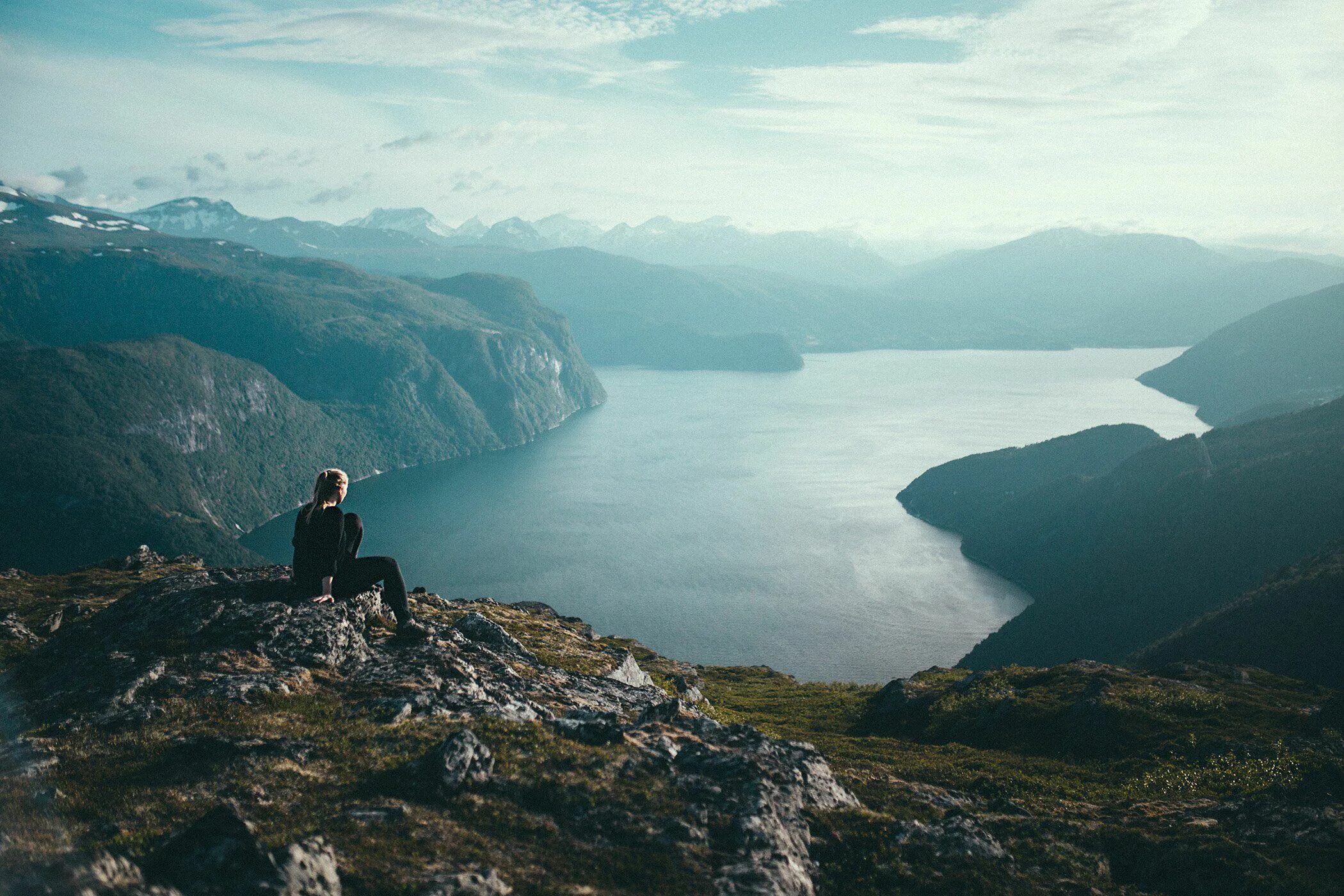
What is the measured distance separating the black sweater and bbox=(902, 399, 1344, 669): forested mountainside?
450 ft

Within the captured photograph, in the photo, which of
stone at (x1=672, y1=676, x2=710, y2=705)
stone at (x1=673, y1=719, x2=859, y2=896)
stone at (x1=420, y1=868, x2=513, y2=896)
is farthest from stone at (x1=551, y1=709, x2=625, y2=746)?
stone at (x1=672, y1=676, x2=710, y2=705)

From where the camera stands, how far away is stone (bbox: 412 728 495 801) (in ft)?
62.4

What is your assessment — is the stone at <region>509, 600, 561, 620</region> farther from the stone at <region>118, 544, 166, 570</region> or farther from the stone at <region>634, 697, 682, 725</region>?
the stone at <region>634, 697, 682, 725</region>

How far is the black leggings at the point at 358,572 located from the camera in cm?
2469

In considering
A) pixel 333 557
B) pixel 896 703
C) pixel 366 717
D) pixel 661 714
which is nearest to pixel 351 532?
pixel 333 557

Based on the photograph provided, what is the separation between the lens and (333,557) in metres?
24.5

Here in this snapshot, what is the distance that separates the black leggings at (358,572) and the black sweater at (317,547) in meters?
0.28

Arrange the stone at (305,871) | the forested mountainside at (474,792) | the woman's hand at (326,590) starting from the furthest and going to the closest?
the woman's hand at (326,590) → the forested mountainside at (474,792) → the stone at (305,871)

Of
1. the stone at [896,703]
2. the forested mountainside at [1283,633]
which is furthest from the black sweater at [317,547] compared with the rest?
the forested mountainside at [1283,633]

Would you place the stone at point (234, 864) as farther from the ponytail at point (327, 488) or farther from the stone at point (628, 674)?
the stone at point (628, 674)

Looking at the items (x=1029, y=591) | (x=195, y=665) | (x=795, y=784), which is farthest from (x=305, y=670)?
(x=1029, y=591)

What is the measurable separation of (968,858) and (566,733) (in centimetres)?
1195

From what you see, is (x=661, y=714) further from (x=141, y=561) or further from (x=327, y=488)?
(x=141, y=561)

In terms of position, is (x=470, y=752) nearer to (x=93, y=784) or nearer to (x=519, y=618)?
(x=93, y=784)
